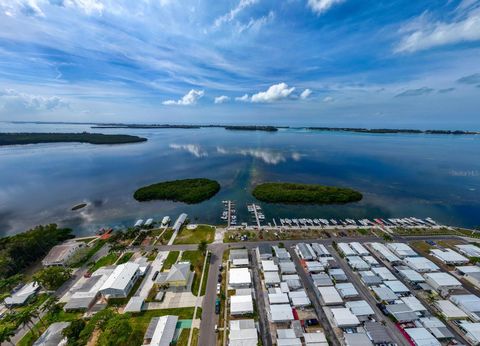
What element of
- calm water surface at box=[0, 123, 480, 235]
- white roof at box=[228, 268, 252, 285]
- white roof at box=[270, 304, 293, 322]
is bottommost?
calm water surface at box=[0, 123, 480, 235]

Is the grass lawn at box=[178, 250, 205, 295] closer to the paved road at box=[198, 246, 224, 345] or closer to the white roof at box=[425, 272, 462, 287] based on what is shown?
the paved road at box=[198, 246, 224, 345]

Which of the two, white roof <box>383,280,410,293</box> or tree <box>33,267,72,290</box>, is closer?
white roof <box>383,280,410,293</box>

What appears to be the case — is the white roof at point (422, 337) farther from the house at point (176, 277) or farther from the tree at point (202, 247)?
the tree at point (202, 247)

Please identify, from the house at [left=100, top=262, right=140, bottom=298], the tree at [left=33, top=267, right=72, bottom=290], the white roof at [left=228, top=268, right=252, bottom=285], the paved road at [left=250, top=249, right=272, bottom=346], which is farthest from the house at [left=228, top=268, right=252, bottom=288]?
the tree at [left=33, top=267, right=72, bottom=290]

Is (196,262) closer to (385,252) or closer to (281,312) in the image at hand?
(281,312)

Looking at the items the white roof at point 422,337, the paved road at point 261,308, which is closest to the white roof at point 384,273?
the white roof at point 422,337

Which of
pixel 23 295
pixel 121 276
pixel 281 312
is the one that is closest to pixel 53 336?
pixel 121 276
